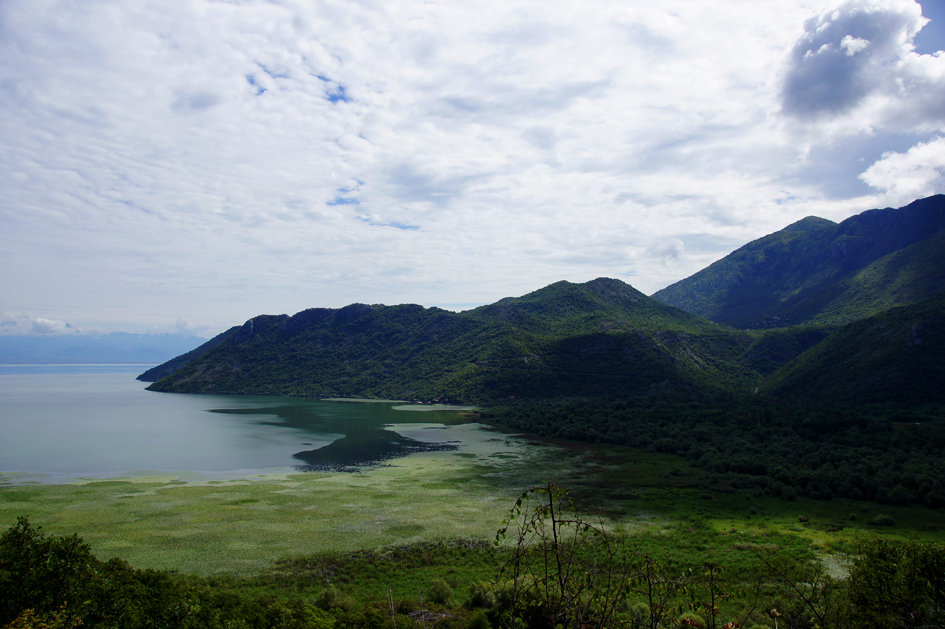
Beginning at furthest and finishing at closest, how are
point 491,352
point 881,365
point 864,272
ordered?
1. point 864,272
2. point 491,352
3. point 881,365

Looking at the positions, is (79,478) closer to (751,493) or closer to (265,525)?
(265,525)

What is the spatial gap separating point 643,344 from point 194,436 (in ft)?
317

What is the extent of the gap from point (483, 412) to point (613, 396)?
30.3 m

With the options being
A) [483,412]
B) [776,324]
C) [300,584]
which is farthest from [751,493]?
[776,324]

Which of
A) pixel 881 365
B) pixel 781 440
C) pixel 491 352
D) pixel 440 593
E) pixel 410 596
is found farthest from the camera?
pixel 491 352

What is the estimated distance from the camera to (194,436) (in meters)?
72.2

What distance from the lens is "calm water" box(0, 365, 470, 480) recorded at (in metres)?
53.9

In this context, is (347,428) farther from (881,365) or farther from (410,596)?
(881,365)

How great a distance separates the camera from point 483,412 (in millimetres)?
98312

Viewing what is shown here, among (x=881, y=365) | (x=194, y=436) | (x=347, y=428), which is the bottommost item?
(x=347, y=428)

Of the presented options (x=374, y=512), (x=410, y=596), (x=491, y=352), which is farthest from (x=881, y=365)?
(x=410, y=596)

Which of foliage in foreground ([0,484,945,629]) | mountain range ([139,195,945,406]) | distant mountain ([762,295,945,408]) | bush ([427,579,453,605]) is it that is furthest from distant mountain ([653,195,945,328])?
bush ([427,579,453,605])

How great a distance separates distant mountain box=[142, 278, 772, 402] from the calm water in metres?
28.5

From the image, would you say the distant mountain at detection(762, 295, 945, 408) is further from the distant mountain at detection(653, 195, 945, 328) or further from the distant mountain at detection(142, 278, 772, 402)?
the distant mountain at detection(653, 195, 945, 328)
